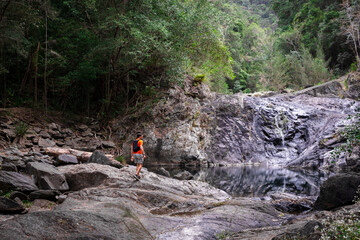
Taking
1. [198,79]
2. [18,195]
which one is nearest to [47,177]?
[18,195]

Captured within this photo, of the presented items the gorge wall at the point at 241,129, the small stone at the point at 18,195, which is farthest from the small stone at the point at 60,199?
the gorge wall at the point at 241,129

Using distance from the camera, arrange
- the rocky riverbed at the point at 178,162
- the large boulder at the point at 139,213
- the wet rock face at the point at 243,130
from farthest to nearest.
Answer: the wet rock face at the point at 243,130 < the rocky riverbed at the point at 178,162 < the large boulder at the point at 139,213

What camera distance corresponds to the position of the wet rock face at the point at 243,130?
675 inches

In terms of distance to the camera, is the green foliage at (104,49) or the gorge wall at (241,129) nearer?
the green foliage at (104,49)

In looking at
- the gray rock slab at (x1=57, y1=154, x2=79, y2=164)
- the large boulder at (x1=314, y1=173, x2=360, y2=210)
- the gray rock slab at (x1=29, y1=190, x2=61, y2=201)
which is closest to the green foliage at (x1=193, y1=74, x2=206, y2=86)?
the gray rock slab at (x1=57, y1=154, x2=79, y2=164)

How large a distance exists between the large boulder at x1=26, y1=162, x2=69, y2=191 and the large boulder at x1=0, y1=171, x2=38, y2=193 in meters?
0.27

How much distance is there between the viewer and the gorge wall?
56.3ft

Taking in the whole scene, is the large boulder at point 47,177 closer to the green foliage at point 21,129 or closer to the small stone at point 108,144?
the green foliage at point 21,129

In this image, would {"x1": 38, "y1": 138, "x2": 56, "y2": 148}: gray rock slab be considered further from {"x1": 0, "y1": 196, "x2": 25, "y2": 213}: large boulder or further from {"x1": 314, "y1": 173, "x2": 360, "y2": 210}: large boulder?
{"x1": 314, "y1": 173, "x2": 360, "y2": 210}: large boulder

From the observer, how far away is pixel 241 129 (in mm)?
20422

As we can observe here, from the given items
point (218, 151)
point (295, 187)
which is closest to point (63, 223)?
point (295, 187)

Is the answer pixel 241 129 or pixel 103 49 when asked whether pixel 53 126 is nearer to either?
pixel 103 49

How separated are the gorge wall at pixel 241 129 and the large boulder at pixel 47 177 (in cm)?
901

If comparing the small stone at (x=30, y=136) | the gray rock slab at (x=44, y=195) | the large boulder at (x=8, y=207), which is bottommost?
the small stone at (x=30, y=136)
